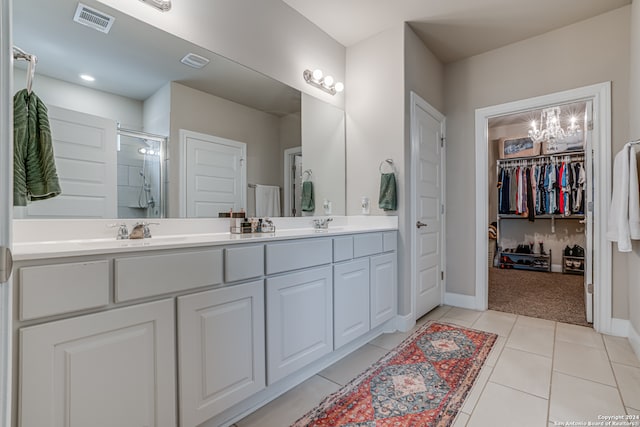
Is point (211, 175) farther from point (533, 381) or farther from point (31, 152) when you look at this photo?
point (533, 381)

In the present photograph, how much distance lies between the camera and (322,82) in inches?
104

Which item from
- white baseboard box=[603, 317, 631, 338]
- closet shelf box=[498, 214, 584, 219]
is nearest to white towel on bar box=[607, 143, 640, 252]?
white baseboard box=[603, 317, 631, 338]

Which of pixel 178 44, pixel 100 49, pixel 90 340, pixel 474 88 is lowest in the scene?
pixel 90 340

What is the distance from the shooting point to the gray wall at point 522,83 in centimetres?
240

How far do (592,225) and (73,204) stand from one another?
3.65 meters

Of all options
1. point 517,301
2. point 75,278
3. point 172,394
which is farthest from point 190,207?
point 517,301

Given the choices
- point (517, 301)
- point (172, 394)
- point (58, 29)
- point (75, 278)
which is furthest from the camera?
point (517, 301)

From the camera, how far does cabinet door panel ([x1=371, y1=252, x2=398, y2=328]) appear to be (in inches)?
89.7

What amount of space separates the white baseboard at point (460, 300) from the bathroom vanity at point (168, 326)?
1824 millimetres

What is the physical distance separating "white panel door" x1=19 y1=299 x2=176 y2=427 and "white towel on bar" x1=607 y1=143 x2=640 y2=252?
9.34ft

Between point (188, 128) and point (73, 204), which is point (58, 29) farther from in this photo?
point (73, 204)

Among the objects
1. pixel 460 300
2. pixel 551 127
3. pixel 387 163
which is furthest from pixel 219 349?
pixel 551 127

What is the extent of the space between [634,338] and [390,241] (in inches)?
71.9

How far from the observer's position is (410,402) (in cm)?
158
